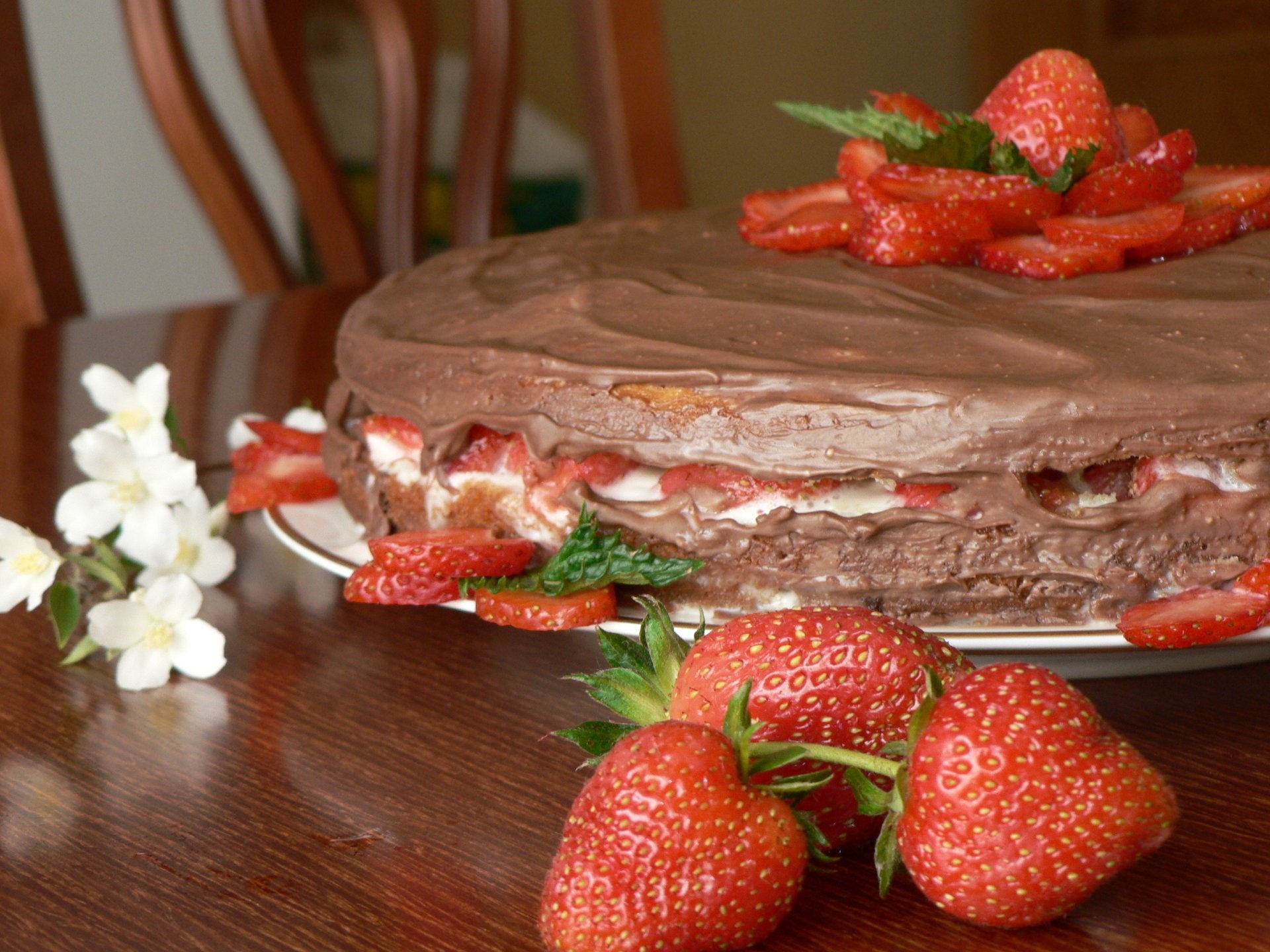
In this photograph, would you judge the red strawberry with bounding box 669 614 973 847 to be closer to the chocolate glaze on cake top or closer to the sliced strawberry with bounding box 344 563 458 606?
the chocolate glaze on cake top

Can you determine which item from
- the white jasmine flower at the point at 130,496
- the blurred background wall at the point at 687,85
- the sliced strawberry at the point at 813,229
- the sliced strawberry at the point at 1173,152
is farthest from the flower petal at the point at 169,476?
the blurred background wall at the point at 687,85

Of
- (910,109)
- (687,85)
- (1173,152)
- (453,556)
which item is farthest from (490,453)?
(687,85)

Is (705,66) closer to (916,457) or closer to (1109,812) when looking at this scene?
(916,457)

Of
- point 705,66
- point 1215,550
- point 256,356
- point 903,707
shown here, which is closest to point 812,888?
point 903,707

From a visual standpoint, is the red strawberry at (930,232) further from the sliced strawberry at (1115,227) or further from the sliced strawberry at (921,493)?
the sliced strawberry at (921,493)

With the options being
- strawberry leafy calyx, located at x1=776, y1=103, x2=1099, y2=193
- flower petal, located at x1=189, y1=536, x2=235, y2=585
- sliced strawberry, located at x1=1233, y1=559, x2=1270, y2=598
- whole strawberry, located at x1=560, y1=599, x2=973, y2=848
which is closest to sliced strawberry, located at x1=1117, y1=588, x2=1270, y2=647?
sliced strawberry, located at x1=1233, y1=559, x2=1270, y2=598

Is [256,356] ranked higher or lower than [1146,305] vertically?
lower

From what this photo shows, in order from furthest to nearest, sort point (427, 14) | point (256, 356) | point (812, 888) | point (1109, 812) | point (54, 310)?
point (427, 14), point (54, 310), point (256, 356), point (812, 888), point (1109, 812)

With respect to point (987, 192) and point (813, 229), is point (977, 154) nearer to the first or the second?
point (987, 192)
